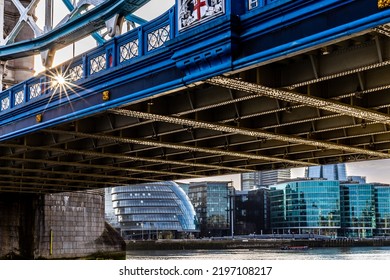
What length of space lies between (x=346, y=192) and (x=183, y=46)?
16999 cm

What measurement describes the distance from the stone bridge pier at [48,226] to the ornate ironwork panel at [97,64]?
109 feet

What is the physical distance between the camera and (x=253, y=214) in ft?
629

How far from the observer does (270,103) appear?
869 inches

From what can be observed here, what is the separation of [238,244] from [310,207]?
2516 cm

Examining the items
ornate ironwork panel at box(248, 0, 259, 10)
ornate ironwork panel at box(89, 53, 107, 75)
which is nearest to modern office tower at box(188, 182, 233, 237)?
ornate ironwork panel at box(89, 53, 107, 75)

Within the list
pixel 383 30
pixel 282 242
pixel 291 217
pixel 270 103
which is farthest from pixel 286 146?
pixel 291 217

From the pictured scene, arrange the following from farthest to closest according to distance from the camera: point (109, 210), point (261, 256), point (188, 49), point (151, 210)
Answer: point (109, 210), point (151, 210), point (261, 256), point (188, 49)

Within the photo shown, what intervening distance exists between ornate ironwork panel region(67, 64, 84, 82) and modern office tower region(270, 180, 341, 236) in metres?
154

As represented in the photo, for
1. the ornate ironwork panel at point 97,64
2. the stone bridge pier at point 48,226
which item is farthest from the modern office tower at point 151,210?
the ornate ironwork panel at point 97,64

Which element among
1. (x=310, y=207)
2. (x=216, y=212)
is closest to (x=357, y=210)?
(x=310, y=207)

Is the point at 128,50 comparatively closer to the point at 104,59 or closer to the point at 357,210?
the point at 104,59

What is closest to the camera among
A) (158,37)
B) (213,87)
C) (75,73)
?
(158,37)

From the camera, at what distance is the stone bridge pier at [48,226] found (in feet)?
180

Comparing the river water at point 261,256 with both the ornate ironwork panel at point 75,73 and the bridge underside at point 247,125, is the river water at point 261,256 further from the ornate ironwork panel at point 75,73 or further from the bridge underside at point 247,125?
the ornate ironwork panel at point 75,73
